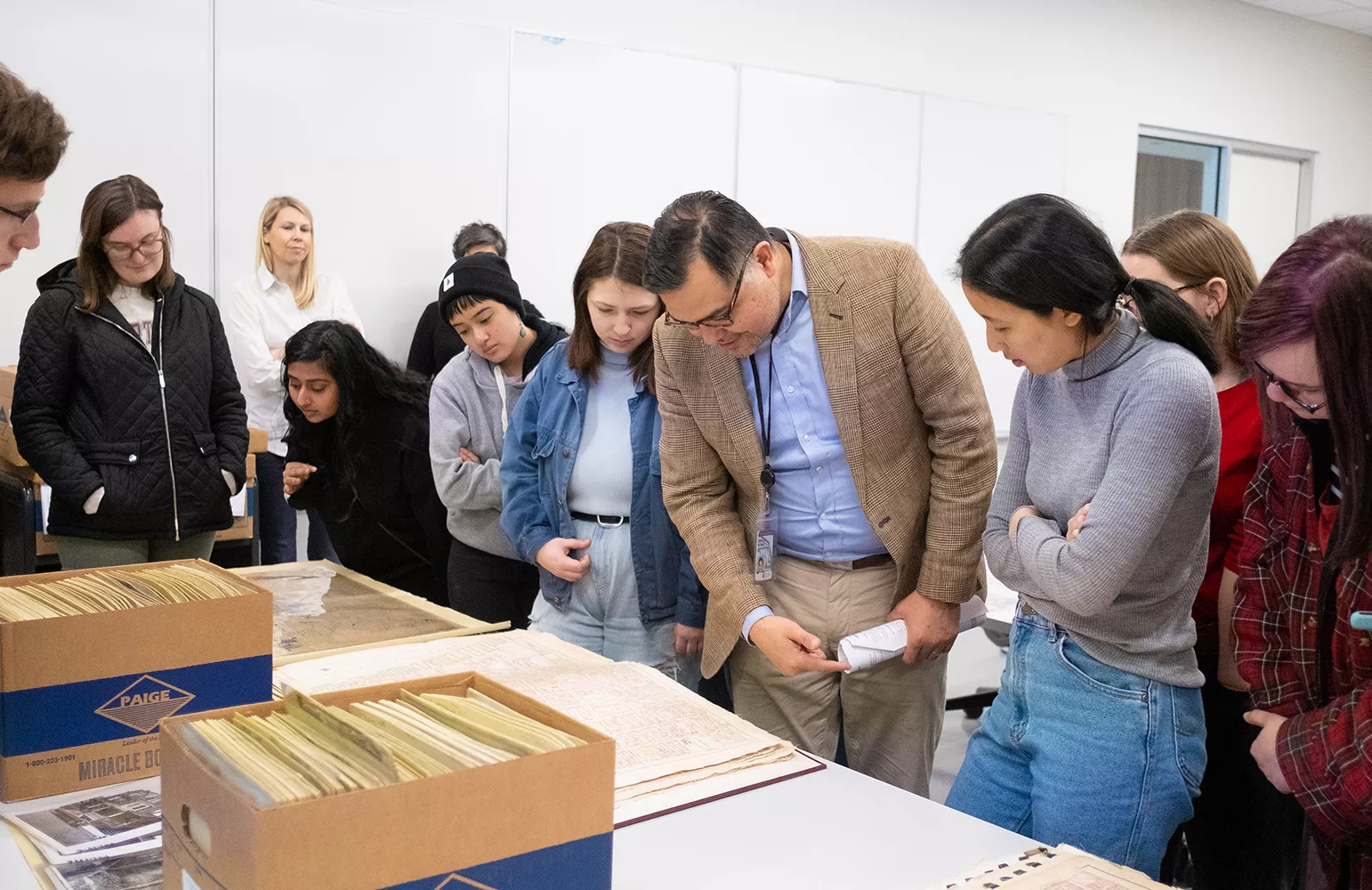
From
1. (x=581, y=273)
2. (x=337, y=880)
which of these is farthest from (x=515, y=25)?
(x=337, y=880)

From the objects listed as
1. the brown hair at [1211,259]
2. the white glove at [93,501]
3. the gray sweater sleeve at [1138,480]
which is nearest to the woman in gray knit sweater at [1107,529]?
the gray sweater sleeve at [1138,480]

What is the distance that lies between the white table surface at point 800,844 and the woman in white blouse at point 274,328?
279 centimetres

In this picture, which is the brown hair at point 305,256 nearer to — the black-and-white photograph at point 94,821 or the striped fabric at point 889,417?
the striped fabric at point 889,417

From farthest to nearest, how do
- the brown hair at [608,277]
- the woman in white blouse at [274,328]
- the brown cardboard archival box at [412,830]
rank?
the woman in white blouse at [274,328] → the brown hair at [608,277] → the brown cardboard archival box at [412,830]

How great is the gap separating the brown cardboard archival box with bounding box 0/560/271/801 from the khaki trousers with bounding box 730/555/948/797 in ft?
2.71

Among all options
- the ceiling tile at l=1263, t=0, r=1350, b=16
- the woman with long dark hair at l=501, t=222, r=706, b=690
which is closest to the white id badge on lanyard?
the woman with long dark hair at l=501, t=222, r=706, b=690

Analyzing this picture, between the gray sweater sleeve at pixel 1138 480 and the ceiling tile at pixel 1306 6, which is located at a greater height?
the ceiling tile at pixel 1306 6

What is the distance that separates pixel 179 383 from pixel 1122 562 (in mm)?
2394

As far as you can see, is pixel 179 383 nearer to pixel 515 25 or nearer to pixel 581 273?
pixel 581 273

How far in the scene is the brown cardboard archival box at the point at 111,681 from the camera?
123 cm

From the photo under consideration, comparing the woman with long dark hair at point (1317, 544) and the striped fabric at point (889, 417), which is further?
the striped fabric at point (889, 417)

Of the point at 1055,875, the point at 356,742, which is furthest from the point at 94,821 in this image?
the point at 1055,875

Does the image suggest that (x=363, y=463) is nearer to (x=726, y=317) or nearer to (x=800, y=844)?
(x=726, y=317)

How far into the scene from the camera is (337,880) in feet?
2.50
